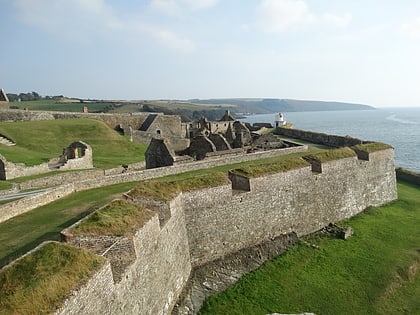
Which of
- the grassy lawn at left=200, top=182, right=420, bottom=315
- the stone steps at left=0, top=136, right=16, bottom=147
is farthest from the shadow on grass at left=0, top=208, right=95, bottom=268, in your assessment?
the stone steps at left=0, top=136, right=16, bottom=147

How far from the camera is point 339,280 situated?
1468 centimetres

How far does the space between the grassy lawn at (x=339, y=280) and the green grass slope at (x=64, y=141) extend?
18019mm

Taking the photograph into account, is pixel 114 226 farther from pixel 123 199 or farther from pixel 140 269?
pixel 123 199

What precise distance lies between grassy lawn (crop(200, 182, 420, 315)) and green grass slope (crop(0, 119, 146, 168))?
1802cm

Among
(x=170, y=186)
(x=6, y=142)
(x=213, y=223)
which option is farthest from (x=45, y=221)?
(x=6, y=142)

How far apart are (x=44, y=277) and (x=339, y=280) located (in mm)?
11342

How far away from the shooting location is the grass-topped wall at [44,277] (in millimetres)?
6422

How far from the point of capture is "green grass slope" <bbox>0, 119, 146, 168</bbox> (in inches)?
1201

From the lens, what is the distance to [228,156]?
82.3ft

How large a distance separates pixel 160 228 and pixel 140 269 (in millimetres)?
1958

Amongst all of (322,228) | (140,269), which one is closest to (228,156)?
(322,228)

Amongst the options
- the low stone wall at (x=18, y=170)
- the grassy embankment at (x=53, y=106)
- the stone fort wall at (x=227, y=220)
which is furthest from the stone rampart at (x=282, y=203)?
the grassy embankment at (x=53, y=106)

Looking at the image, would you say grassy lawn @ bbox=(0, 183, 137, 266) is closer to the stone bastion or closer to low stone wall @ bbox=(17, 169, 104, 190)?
the stone bastion

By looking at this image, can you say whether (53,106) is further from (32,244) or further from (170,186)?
(32,244)
